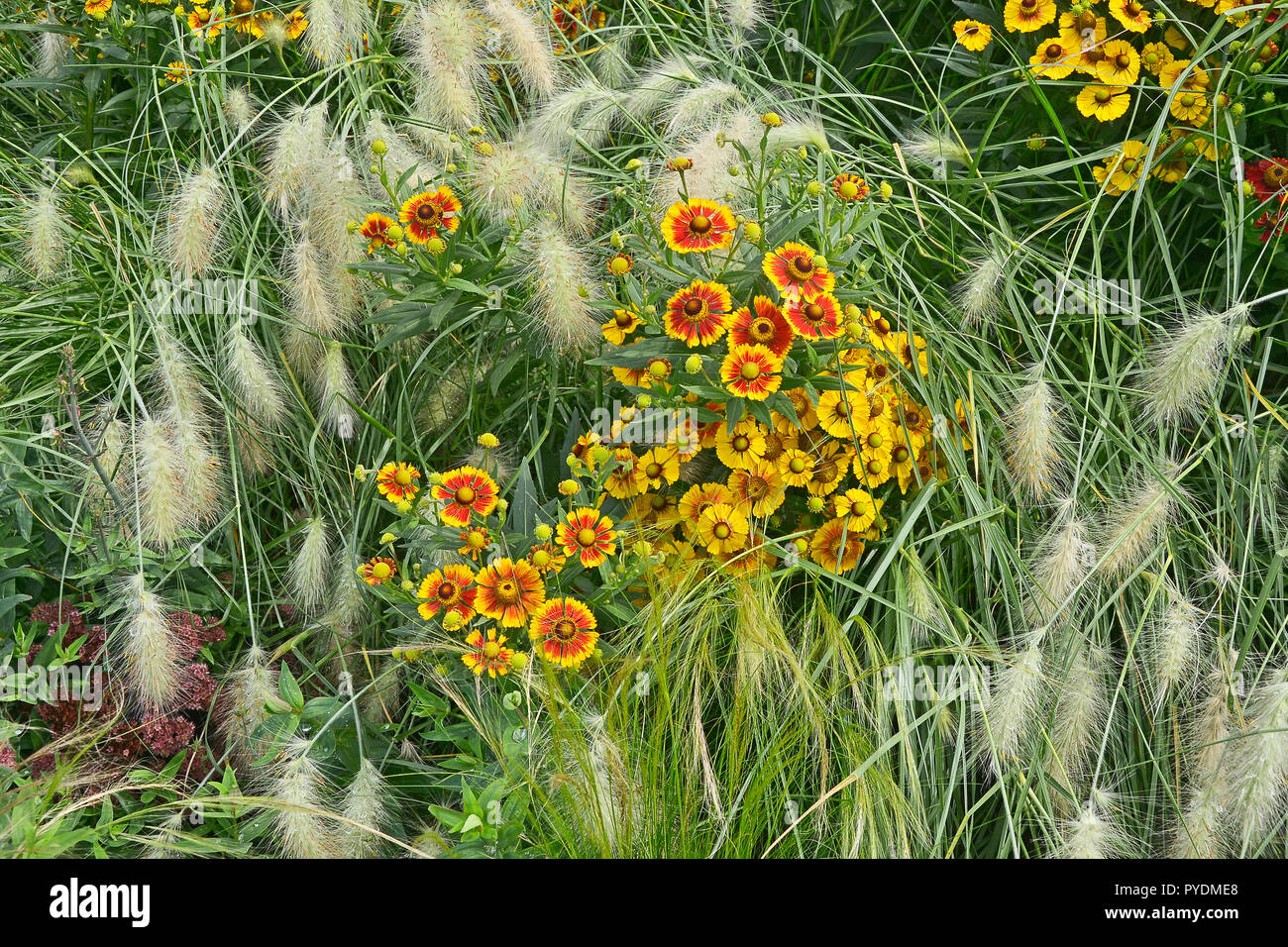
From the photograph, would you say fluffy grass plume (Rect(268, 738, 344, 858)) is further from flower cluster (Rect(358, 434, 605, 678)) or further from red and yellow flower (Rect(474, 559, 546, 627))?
red and yellow flower (Rect(474, 559, 546, 627))

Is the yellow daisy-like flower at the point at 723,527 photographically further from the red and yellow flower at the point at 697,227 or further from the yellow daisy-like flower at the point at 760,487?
→ the red and yellow flower at the point at 697,227

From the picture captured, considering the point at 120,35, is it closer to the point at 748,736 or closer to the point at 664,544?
the point at 664,544

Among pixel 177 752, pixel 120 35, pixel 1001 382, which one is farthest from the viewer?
pixel 120 35

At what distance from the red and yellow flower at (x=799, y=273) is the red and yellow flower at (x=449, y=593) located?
2.68 feet

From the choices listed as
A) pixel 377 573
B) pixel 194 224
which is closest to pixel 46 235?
pixel 194 224

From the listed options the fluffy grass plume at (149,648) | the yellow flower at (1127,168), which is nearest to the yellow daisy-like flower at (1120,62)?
the yellow flower at (1127,168)

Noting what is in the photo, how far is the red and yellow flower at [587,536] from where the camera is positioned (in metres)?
1.90

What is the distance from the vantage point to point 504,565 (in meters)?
1.88

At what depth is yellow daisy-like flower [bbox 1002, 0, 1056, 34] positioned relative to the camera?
251cm

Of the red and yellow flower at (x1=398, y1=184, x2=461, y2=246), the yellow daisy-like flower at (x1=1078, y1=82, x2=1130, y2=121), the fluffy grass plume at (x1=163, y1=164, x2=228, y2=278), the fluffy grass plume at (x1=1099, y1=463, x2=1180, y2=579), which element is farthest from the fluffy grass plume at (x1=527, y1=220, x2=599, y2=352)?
the yellow daisy-like flower at (x1=1078, y1=82, x2=1130, y2=121)

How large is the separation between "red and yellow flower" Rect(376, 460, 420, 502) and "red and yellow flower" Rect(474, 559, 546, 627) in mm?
229

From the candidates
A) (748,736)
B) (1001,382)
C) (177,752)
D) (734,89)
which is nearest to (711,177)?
(734,89)

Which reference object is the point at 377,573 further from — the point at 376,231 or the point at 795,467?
the point at 795,467

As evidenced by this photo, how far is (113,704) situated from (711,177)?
173cm
